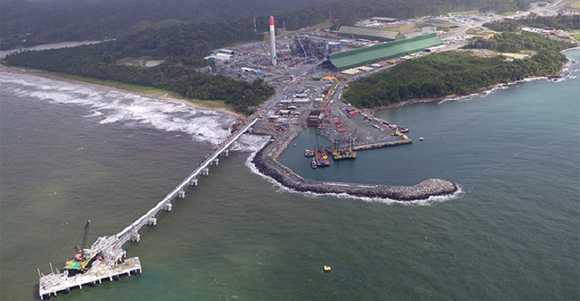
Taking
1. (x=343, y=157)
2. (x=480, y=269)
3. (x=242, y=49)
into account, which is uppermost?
(x=242, y=49)

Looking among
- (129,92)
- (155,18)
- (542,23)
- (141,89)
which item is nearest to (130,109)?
(141,89)

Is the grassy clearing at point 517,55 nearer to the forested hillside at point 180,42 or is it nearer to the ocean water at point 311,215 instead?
the ocean water at point 311,215

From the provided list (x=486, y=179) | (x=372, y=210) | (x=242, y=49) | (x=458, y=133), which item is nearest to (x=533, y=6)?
(x=242, y=49)

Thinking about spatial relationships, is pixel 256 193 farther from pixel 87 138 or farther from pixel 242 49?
pixel 242 49

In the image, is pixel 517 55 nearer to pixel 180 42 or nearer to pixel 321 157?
pixel 321 157

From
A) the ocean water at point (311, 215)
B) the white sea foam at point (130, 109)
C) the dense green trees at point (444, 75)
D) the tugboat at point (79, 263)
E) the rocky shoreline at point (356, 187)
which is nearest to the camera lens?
the ocean water at point (311, 215)

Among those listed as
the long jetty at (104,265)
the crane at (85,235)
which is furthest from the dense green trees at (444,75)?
the crane at (85,235)
